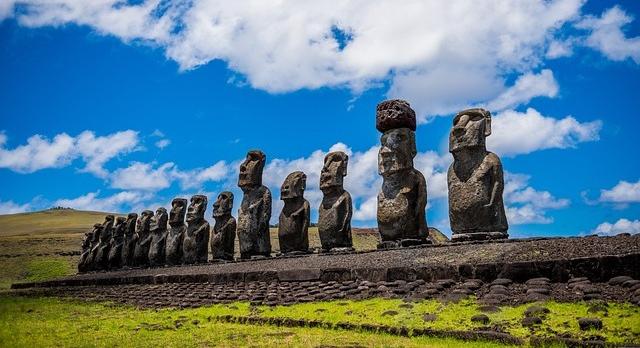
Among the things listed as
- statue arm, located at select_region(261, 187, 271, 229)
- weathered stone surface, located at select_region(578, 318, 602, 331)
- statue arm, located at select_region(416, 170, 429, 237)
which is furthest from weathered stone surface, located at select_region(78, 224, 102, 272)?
weathered stone surface, located at select_region(578, 318, 602, 331)

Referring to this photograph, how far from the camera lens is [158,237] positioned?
25.9 meters

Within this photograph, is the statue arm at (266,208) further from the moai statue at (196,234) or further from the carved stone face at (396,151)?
the carved stone face at (396,151)

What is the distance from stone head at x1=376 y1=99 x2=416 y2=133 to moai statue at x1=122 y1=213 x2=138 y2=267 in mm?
16626

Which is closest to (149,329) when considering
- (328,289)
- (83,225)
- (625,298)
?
(328,289)

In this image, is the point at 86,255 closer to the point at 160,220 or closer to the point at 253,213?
the point at 160,220

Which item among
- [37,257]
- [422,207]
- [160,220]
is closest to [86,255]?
[160,220]

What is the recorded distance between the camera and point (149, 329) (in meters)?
9.22

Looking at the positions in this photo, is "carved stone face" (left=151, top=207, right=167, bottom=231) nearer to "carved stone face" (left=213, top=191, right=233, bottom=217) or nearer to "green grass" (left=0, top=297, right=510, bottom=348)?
"carved stone face" (left=213, top=191, right=233, bottom=217)

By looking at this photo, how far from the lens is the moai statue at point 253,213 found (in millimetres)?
20109

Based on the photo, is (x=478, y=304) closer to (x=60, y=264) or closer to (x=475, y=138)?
(x=475, y=138)

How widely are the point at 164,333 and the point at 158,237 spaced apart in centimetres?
1789

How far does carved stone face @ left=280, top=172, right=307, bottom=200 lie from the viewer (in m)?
18.8

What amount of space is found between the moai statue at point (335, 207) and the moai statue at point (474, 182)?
12.6ft

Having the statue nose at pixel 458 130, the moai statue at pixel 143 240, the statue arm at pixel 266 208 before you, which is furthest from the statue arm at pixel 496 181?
the moai statue at pixel 143 240
